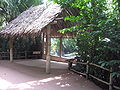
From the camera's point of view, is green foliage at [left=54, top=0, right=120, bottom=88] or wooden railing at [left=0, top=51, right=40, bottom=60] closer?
green foliage at [left=54, top=0, right=120, bottom=88]

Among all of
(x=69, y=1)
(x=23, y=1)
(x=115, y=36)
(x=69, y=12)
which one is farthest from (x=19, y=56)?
(x=115, y=36)

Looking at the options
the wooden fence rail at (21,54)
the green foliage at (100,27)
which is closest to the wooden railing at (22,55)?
the wooden fence rail at (21,54)

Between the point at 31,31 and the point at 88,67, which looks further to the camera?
the point at 31,31

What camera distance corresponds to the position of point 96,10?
4.61m

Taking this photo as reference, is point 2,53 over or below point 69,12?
below

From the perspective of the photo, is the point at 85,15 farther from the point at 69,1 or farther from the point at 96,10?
the point at 69,1

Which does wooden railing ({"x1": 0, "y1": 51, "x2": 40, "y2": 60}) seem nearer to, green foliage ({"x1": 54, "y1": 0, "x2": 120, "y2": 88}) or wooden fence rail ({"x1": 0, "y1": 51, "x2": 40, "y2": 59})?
wooden fence rail ({"x1": 0, "y1": 51, "x2": 40, "y2": 59})

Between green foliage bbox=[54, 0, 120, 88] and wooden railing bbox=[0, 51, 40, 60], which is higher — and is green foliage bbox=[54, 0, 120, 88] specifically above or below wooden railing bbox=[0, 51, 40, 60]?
above

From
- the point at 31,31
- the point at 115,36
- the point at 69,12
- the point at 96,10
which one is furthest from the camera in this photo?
the point at 69,12

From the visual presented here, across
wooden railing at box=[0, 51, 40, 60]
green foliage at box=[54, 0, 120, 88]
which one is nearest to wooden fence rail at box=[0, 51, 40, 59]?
wooden railing at box=[0, 51, 40, 60]

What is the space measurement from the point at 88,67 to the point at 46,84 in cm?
201

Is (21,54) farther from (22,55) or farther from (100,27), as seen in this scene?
(100,27)

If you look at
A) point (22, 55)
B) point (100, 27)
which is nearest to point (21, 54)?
point (22, 55)

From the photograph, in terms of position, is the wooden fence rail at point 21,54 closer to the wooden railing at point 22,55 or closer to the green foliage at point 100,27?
the wooden railing at point 22,55
